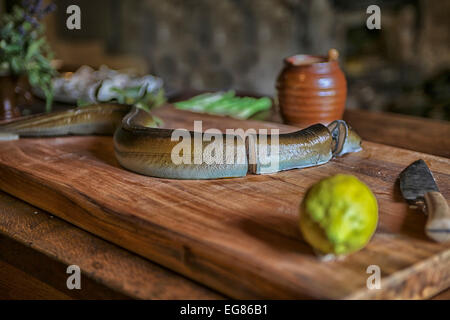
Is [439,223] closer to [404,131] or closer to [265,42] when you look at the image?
[404,131]

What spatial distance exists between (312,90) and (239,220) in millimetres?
718

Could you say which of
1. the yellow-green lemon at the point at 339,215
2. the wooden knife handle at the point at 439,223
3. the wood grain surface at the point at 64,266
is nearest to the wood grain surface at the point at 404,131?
the wooden knife handle at the point at 439,223

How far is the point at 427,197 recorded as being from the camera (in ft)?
3.07

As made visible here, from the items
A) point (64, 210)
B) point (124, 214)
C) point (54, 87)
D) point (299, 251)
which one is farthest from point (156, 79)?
point (299, 251)

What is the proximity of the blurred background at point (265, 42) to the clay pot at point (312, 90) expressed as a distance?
0.73 meters

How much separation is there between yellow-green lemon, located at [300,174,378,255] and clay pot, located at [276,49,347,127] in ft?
2.59

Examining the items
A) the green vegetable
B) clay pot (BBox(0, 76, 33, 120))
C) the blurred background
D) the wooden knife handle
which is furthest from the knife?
clay pot (BBox(0, 76, 33, 120))

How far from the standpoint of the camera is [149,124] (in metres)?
1.41

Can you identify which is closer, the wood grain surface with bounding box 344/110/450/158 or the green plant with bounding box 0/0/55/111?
the wood grain surface with bounding box 344/110/450/158

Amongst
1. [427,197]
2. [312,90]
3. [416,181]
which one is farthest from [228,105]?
[427,197]

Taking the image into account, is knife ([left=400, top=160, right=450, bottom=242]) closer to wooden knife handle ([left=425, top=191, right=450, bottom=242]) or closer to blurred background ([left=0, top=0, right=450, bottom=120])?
wooden knife handle ([left=425, top=191, right=450, bottom=242])

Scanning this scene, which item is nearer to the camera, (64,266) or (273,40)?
(64,266)

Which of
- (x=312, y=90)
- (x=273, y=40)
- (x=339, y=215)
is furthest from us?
(x=273, y=40)

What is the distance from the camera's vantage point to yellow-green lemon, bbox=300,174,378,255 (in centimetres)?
74
